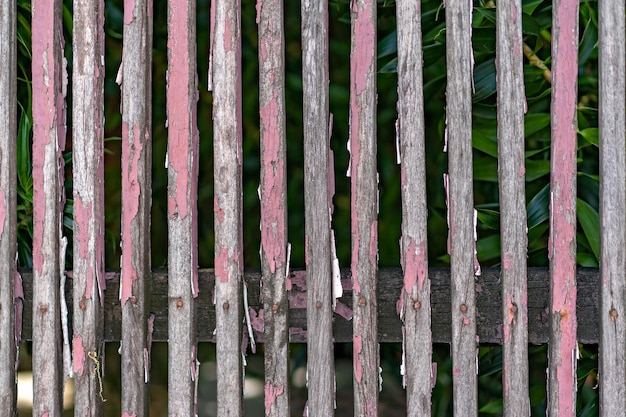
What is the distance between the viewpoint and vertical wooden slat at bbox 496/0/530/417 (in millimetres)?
1316

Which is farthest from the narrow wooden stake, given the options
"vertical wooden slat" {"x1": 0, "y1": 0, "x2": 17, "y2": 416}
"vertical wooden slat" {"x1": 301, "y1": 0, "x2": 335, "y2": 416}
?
"vertical wooden slat" {"x1": 0, "y1": 0, "x2": 17, "y2": 416}

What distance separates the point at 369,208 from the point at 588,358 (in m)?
0.56

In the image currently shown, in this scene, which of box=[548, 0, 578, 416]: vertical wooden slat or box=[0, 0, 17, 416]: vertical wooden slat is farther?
box=[0, 0, 17, 416]: vertical wooden slat

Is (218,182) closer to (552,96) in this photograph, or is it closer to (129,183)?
(129,183)

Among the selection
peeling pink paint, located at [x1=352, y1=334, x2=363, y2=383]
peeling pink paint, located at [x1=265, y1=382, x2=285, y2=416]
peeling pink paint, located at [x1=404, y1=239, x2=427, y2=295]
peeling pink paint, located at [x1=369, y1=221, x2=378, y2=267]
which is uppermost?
peeling pink paint, located at [x1=369, y1=221, x2=378, y2=267]

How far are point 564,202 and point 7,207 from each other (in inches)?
41.4

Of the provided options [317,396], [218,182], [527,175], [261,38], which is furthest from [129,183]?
[527,175]

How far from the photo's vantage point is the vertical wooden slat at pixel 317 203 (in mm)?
1344

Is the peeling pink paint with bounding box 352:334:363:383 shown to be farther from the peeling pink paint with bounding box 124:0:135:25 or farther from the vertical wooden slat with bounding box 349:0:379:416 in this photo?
the peeling pink paint with bounding box 124:0:135:25

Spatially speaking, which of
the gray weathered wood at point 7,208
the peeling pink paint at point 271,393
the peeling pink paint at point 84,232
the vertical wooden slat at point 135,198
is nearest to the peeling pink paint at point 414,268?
the peeling pink paint at point 271,393

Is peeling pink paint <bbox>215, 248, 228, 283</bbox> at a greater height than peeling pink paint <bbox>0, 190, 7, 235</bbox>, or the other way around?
peeling pink paint <bbox>0, 190, 7, 235</bbox>

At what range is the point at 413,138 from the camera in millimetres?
1335

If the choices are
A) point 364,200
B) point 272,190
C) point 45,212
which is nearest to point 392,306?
point 364,200

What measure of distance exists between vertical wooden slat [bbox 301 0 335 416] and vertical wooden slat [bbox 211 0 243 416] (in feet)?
0.43
